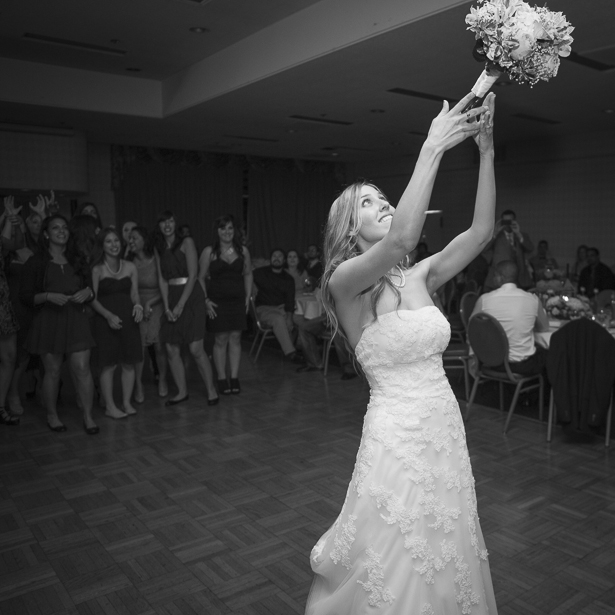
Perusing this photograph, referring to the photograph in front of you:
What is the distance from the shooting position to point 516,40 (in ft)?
4.51

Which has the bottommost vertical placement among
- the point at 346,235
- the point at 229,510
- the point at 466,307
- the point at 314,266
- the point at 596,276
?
the point at 229,510

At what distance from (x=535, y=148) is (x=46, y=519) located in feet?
32.9

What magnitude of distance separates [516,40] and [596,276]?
8158 millimetres

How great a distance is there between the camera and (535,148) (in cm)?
1088

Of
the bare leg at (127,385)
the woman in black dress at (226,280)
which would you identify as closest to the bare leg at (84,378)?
the bare leg at (127,385)

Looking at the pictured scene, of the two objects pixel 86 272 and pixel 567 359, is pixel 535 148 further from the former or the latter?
pixel 86 272

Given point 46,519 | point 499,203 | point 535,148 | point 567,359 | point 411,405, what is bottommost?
point 46,519

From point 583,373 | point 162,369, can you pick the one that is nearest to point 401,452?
point 583,373

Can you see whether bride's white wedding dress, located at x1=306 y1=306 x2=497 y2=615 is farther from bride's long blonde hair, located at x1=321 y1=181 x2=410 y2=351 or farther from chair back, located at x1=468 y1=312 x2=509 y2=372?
chair back, located at x1=468 y1=312 x2=509 y2=372

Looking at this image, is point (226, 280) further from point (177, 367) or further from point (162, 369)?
point (162, 369)

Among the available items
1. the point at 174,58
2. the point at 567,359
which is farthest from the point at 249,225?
the point at 567,359

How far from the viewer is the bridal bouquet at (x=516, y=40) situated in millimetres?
1383

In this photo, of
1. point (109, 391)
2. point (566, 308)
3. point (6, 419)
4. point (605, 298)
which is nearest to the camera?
point (6, 419)

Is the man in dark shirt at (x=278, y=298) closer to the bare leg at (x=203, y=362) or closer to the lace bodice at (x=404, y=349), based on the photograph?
A: the bare leg at (x=203, y=362)
